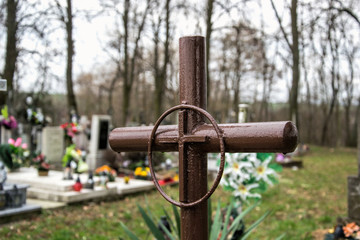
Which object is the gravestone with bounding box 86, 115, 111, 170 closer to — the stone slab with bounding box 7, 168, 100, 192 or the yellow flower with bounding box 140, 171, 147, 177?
the yellow flower with bounding box 140, 171, 147, 177

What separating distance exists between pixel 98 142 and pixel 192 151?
1092 centimetres

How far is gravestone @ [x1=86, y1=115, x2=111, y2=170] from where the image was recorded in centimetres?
1173

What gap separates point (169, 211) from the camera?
23.2 ft

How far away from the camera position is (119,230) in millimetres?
6023

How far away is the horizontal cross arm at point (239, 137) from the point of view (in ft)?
4.07

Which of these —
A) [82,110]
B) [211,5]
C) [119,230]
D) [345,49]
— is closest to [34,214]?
[119,230]

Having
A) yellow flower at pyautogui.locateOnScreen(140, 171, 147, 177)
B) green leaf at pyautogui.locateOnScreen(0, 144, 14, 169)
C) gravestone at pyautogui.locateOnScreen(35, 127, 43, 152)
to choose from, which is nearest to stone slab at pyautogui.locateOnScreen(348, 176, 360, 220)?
green leaf at pyautogui.locateOnScreen(0, 144, 14, 169)

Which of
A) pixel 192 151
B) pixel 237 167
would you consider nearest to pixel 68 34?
pixel 237 167

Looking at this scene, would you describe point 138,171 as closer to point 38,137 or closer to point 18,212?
point 18,212

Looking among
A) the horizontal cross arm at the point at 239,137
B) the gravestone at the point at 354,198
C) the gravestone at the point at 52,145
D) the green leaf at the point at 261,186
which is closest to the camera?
the horizontal cross arm at the point at 239,137

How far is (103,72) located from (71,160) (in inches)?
1113

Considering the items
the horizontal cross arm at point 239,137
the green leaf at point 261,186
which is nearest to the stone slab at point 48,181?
the green leaf at point 261,186

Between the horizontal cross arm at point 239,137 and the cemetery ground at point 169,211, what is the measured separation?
3.54 meters

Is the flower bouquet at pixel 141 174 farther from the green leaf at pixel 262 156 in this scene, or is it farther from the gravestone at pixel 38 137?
the gravestone at pixel 38 137
